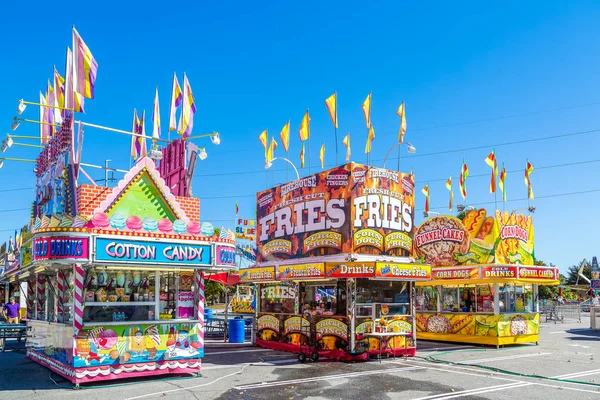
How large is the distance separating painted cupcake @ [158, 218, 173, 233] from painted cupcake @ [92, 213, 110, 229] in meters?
1.28

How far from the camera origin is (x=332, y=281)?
18.2m

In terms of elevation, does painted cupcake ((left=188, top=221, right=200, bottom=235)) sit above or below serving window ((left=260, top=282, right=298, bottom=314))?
above

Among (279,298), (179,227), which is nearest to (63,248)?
(179,227)

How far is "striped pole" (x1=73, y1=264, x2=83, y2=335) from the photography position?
12742 mm

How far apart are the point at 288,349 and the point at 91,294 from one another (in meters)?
7.82

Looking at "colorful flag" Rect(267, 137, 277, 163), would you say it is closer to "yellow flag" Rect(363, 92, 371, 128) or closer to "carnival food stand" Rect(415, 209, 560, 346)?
"yellow flag" Rect(363, 92, 371, 128)

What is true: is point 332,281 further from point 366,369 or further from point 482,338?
point 482,338

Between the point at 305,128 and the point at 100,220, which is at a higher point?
the point at 305,128

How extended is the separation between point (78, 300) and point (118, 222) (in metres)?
1.99

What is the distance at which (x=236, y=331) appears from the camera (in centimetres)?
2228

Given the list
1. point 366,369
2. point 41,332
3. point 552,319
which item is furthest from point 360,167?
→ point 552,319

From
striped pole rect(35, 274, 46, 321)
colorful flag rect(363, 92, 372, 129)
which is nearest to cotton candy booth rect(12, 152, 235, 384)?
striped pole rect(35, 274, 46, 321)

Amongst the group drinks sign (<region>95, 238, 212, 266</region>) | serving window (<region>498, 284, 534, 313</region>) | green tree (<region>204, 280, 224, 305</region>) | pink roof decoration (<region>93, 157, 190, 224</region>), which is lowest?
green tree (<region>204, 280, 224, 305</region>)

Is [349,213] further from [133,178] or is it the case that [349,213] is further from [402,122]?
[133,178]
